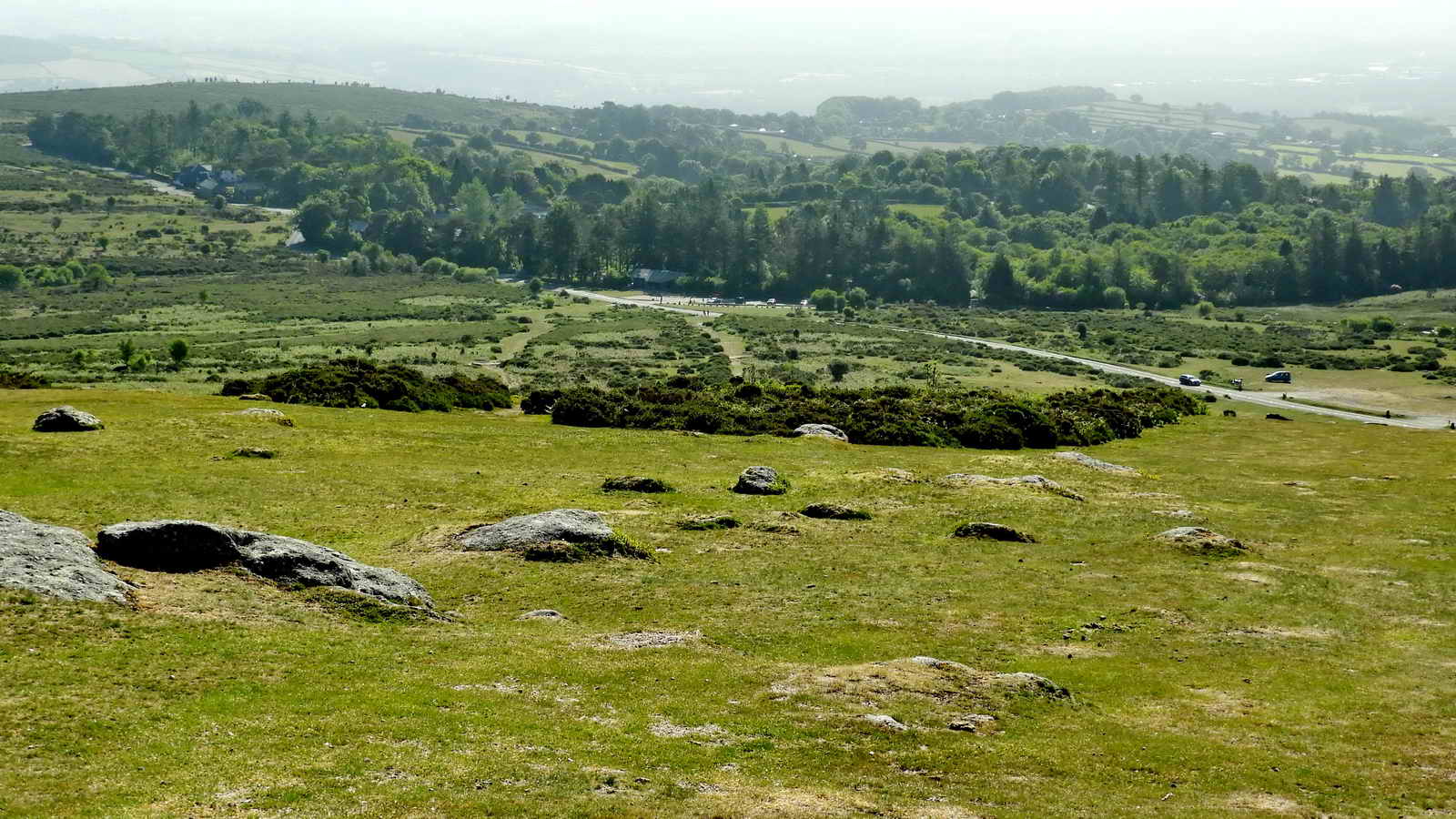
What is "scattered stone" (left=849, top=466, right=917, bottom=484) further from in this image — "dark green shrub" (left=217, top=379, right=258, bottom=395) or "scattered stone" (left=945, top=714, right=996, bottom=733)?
"dark green shrub" (left=217, top=379, right=258, bottom=395)

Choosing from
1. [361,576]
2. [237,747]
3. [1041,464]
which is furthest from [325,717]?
[1041,464]

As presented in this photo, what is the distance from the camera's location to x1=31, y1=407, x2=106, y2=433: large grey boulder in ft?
201

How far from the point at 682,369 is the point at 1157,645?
362 feet

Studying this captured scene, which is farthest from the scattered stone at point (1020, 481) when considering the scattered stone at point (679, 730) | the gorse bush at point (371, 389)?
the gorse bush at point (371, 389)

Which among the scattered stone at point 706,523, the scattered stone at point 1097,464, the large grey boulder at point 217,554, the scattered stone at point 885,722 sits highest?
the large grey boulder at point 217,554

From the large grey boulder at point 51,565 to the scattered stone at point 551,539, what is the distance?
1317cm

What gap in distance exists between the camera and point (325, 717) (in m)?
27.9

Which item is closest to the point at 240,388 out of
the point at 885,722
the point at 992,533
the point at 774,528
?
the point at 774,528

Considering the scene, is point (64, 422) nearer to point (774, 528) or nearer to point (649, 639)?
point (774, 528)

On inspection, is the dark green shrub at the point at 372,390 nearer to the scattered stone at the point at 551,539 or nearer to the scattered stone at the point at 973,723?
the scattered stone at the point at 551,539

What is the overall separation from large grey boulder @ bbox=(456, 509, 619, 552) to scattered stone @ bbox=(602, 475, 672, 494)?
10.5m

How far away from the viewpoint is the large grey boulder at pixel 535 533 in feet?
149

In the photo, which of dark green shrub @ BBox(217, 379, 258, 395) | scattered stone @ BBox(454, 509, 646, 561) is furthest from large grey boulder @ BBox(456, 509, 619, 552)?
dark green shrub @ BBox(217, 379, 258, 395)

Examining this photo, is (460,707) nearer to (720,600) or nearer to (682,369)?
(720,600)
